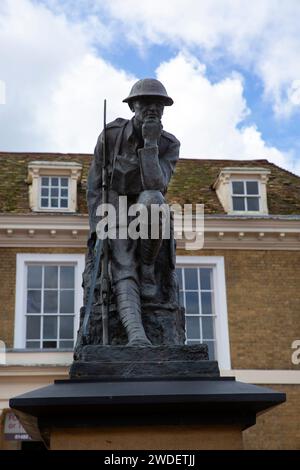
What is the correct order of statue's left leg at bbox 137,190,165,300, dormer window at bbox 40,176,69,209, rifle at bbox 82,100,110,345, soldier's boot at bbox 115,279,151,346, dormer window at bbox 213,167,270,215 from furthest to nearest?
dormer window at bbox 213,167,270,215
dormer window at bbox 40,176,69,209
statue's left leg at bbox 137,190,165,300
rifle at bbox 82,100,110,345
soldier's boot at bbox 115,279,151,346

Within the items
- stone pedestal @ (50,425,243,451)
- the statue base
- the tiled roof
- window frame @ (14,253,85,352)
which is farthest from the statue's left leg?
the tiled roof

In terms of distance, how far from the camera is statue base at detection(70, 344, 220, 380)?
15.1 ft

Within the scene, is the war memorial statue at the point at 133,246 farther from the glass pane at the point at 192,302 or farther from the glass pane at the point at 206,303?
the glass pane at the point at 206,303

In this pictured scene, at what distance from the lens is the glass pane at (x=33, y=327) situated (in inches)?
665

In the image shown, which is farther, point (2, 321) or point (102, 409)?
point (2, 321)

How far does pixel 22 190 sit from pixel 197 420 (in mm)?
15427

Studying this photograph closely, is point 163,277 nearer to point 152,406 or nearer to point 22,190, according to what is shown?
point 152,406

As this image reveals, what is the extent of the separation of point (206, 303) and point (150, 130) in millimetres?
12478

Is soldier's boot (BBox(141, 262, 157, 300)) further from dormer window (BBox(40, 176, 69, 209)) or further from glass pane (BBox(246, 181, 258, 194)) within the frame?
glass pane (BBox(246, 181, 258, 194))

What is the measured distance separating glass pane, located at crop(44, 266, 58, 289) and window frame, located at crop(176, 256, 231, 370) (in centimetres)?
306

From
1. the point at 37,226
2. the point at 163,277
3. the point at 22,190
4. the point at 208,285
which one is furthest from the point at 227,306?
the point at 163,277

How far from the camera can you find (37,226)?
1708cm

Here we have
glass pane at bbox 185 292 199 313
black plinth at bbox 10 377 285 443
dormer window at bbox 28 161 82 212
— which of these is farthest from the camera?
dormer window at bbox 28 161 82 212

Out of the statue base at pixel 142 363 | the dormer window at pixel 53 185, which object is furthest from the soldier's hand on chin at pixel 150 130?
the dormer window at pixel 53 185
